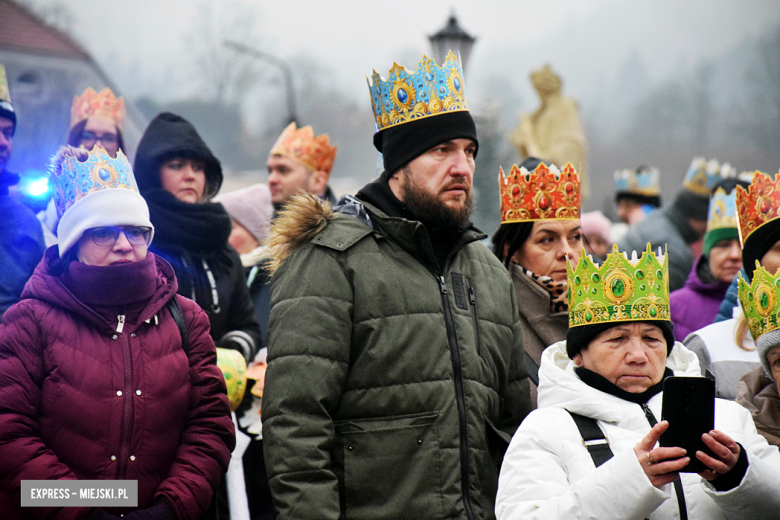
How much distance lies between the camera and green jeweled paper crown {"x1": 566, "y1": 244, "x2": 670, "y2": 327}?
9.73 ft

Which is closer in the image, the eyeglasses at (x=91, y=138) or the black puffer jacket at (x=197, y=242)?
the black puffer jacket at (x=197, y=242)

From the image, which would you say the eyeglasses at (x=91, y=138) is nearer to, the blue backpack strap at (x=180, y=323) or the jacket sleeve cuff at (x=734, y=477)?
the blue backpack strap at (x=180, y=323)

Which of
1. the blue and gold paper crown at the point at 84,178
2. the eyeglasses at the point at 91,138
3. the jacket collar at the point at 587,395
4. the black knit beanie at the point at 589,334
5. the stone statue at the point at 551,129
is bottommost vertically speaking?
the jacket collar at the point at 587,395

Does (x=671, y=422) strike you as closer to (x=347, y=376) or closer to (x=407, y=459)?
(x=407, y=459)

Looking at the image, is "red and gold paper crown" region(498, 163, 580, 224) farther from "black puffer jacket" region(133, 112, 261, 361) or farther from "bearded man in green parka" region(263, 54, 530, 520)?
"black puffer jacket" region(133, 112, 261, 361)

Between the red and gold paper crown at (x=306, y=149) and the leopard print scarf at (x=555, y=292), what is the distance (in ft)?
8.18

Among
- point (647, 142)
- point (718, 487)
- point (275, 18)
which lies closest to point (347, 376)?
point (718, 487)

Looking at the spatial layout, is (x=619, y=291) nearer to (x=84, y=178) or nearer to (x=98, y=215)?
(x=98, y=215)

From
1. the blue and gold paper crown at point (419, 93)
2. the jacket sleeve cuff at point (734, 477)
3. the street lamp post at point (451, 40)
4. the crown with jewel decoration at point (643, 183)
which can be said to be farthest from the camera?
the street lamp post at point (451, 40)

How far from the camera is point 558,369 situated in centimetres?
292

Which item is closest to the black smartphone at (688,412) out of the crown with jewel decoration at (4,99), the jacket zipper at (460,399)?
the jacket zipper at (460,399)

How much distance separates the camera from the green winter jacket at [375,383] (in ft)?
9.22

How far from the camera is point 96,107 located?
191 inches

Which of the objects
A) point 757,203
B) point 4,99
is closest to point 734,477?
point 757,203
